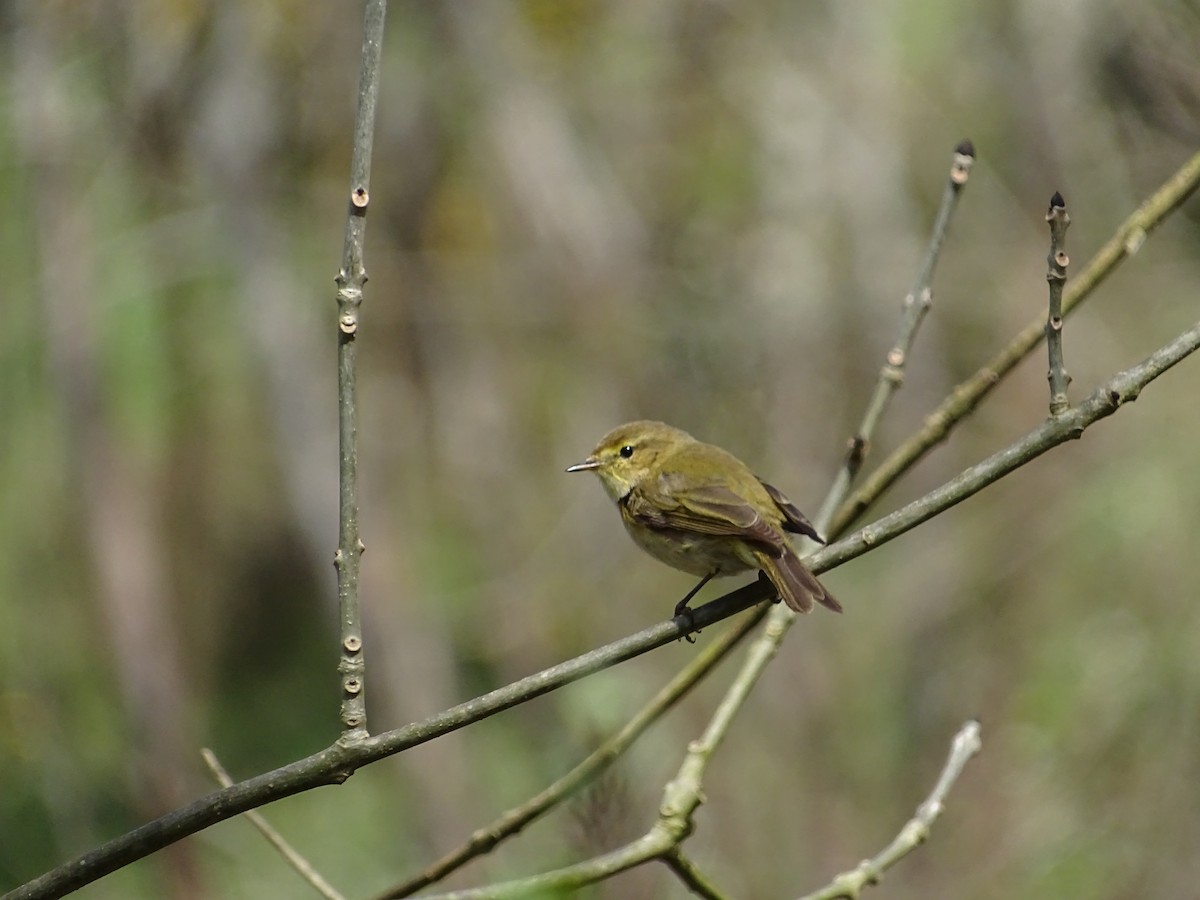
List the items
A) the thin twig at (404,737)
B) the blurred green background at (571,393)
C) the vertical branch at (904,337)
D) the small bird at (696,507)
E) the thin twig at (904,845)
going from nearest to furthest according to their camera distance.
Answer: the thin twig at (404,737) → the thin twig at (904,845) → the vertical branch at (904,337) → the small bird at (696,507) → the blurred green background at (571,393)

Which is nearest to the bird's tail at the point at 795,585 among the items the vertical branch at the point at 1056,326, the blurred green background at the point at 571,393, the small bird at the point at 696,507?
the small bird at the point at 696,507

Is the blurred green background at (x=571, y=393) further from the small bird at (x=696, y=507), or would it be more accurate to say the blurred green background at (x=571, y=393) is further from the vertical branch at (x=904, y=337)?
the vertical branch at (x=904, y=337)

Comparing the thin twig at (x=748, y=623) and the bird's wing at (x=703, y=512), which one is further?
the bird's wing at (x=703, y=512)

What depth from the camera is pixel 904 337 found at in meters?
2.91

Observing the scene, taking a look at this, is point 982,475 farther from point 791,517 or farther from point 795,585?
point 791,517

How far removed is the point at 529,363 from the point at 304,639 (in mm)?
2541

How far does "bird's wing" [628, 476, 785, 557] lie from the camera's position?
323cm

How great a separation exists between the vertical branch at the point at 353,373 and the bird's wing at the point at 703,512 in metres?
1.25

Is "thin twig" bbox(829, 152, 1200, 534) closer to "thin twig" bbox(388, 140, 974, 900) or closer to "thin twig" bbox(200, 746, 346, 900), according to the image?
"thin twig" bbox(388, 140, 974, 900)

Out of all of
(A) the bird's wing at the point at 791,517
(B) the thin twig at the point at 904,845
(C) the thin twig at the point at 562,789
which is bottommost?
(B) the thin twig at the point at 904,845

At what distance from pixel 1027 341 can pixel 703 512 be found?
1054mm

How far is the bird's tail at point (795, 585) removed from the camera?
8.94ft

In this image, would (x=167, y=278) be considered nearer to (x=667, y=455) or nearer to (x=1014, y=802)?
(x=667, y=455)

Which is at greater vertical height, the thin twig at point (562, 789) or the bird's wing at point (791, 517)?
the bird's wing at point (791, 517)
